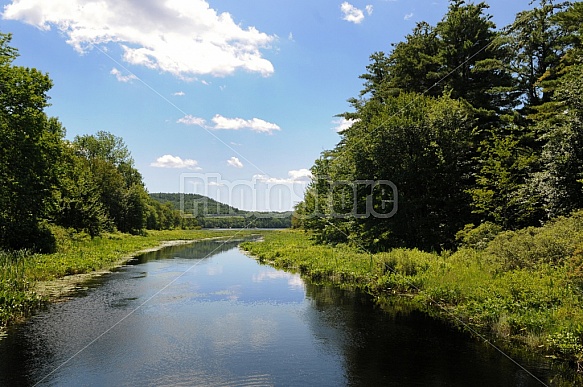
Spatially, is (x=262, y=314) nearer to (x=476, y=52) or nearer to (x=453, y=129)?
(x=453, y=129)

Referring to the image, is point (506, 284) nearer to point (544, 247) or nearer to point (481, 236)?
point (544, 247)

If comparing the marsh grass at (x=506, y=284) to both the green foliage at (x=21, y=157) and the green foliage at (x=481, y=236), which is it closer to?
the green foliage at (x=481, y=236)

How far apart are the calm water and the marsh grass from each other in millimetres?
1135

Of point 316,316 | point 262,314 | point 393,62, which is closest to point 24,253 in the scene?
point 262,314

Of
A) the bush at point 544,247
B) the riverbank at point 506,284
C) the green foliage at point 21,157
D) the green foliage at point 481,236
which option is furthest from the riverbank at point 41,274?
the green foliage at point 481,236

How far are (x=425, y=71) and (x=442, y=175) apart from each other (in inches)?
546

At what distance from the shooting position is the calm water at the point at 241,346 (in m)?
10.2

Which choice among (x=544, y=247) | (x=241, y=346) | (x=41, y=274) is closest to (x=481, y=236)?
(x=544, y=247)

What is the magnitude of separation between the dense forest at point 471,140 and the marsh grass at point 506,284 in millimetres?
4663

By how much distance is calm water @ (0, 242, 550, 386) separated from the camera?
33.6ft

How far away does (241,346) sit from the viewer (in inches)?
500

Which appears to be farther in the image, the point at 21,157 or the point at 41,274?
the point at 21,157

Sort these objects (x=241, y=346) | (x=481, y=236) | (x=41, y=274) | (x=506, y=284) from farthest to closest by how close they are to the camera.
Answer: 1. (x=481, y=236)
2. (x=41, y=274)
3. (x=506, y=284)
4. (x=241, y=346)

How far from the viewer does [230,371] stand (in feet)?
34.9
